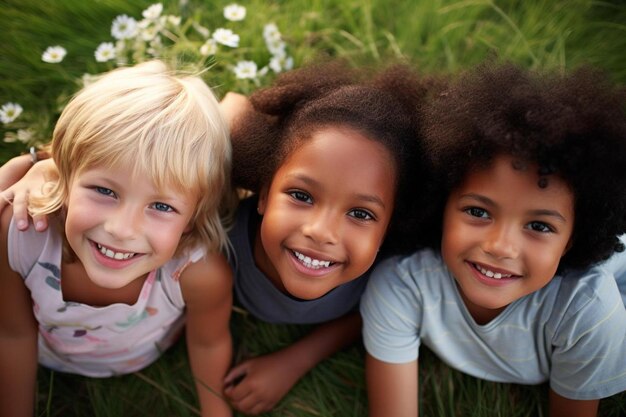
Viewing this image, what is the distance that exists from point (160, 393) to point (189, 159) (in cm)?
84

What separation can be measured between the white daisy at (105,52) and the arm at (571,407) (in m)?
1.77

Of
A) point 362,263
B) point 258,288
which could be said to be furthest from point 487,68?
point 258,288

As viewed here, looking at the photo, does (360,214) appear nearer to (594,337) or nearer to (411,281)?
(411,281)

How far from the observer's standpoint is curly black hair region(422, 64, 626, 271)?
1.37 metres

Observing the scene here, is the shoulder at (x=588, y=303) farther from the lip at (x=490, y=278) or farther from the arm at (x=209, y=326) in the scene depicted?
the arm at (x=209, y=326)

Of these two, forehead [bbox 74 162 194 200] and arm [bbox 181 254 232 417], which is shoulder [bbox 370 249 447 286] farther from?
forehead [bbox 74 162 194 200]

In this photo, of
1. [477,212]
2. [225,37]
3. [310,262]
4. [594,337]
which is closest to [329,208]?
[310,262]

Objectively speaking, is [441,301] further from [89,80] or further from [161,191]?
[89,80]

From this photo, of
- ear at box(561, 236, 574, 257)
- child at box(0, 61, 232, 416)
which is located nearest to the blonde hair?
child at box(0, 61, 232, 416)

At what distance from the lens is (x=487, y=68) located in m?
1.54

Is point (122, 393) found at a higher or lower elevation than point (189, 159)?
lower

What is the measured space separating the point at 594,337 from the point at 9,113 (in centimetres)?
194

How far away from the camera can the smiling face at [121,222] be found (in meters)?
1.45

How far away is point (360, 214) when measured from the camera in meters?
1.53
